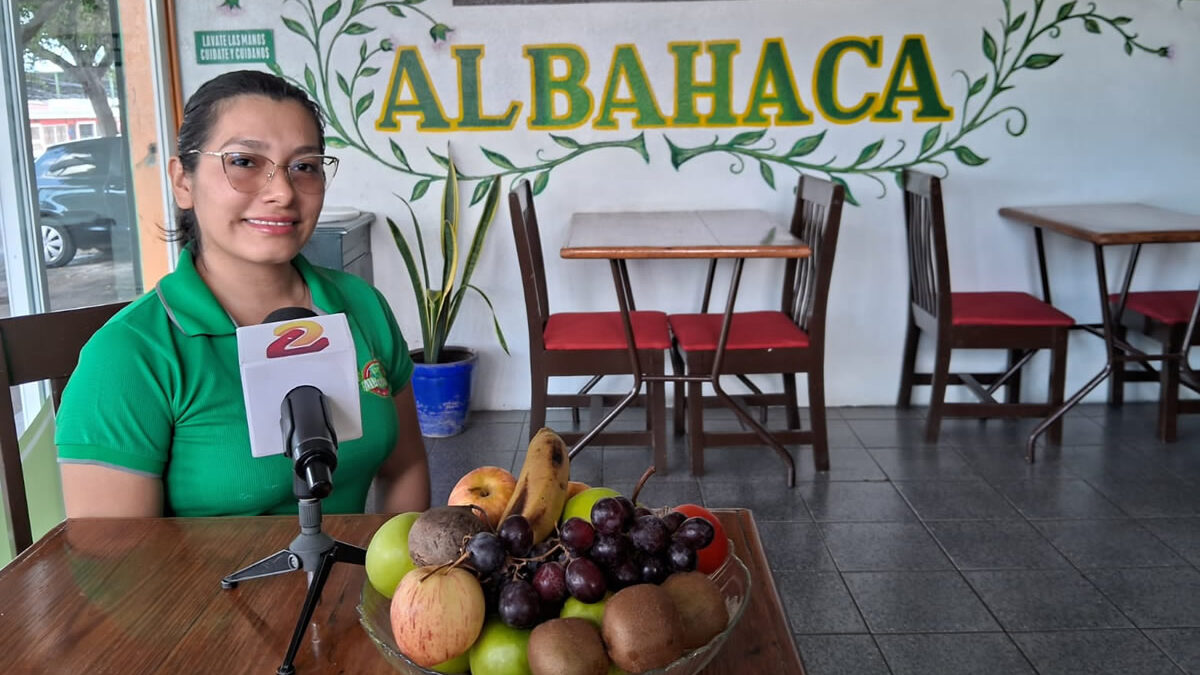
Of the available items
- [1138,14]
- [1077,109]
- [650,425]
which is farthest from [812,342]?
[1138,14]

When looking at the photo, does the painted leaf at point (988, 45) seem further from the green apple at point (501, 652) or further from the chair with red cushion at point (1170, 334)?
the green apple at point (501, 652)

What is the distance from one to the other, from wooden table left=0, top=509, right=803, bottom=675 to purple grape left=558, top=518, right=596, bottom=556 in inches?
7.9

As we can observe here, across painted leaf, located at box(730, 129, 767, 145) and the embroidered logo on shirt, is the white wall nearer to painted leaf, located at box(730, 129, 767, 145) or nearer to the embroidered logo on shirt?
painted leaf, located at box(730, 129, 767, 145)

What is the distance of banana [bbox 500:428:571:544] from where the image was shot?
1.04 metres

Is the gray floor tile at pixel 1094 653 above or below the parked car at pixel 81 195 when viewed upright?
below

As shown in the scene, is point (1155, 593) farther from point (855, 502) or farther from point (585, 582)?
point (585, 582)

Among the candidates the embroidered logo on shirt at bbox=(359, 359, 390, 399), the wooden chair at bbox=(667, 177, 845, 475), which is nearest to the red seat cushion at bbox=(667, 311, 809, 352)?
the wooden chair at bbox=(667, 177, 845, 475)

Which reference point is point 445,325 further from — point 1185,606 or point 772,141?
point 1185,606

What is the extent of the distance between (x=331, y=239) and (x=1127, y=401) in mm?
3412

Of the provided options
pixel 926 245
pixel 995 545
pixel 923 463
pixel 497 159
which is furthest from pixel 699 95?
pixel 995 545

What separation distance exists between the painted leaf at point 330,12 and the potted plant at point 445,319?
71 cm

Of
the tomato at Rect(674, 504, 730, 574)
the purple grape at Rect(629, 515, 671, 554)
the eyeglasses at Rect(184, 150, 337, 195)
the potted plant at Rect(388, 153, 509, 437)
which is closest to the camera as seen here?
the purple grape at Rect(629, 515, 671, 554)

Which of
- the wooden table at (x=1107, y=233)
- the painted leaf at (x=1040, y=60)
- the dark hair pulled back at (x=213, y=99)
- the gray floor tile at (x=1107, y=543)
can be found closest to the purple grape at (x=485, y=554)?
the dark hair pulled back at (x=213, y=99)

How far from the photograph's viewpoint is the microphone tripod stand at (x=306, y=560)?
1.03 meters
